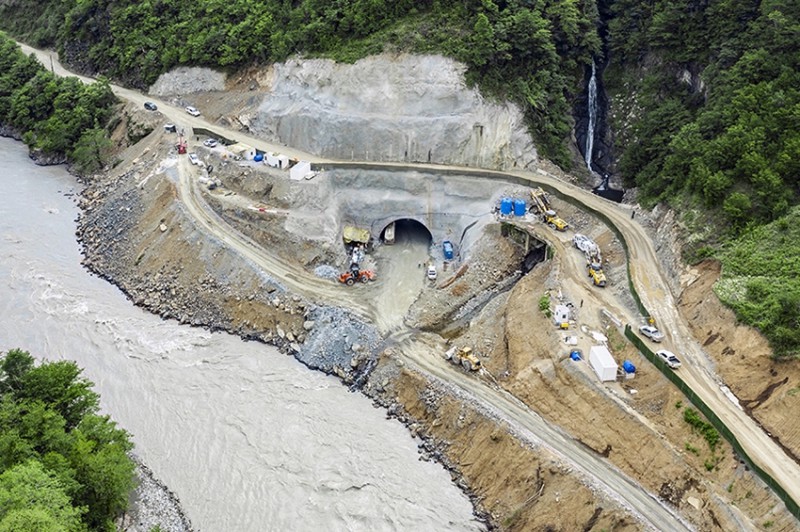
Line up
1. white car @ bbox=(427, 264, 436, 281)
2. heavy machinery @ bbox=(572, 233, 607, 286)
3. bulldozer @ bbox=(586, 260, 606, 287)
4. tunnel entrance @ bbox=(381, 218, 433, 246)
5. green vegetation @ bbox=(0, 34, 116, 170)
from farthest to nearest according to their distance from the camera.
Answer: green vegetation @ bbox=(0, 34, 116, 170)
tunnel entrance @ bbox=(381, 218, 433, 246)
white car @ bbox=(427, 264, 436, 281)
heavy machinery @ bbox=(572, 233, 607, 286)
bulldozer @ bbox=(586, 260, 606, 287)

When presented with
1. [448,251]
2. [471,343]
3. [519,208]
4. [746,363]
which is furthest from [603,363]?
[448,251]

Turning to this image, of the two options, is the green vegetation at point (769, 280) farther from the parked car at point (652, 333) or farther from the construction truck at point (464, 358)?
the construction truck at point (464, 358)

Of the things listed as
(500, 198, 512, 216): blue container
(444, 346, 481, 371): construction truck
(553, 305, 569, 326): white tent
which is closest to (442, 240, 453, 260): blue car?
(500, 198, 512, 216): blue container

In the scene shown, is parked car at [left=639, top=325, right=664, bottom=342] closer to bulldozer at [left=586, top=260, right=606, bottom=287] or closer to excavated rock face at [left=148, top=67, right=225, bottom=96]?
bulldozer at [left=586, top=260, right=606, bottom=287]

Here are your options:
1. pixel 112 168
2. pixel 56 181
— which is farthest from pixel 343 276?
pixel 56 181

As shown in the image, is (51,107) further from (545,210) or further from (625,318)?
(625,318)

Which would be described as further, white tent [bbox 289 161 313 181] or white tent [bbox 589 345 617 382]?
white tent [bbox 289 161 313 181]

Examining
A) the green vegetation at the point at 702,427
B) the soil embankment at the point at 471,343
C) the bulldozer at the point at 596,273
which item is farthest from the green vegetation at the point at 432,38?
the green vegetation at the point at 702,427
